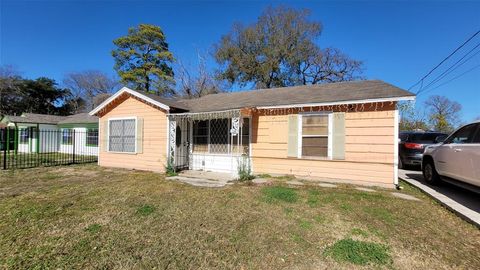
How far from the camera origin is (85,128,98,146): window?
16.5 meters

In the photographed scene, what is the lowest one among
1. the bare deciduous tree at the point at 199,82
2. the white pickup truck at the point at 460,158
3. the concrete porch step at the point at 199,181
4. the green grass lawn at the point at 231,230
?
the green grass lawn at the point at 231,230

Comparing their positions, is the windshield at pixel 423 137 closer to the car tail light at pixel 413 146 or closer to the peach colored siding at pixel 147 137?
the car tail light at pixel 413 146

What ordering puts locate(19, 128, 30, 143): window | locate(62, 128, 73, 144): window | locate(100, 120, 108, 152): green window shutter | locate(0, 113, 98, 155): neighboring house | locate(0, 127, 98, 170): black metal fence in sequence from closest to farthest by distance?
locate(100, 120, 108, 152): green window shutter → locate(0, 127, 98, 170): black metal fence → locate(0, 113, 98, 155): neighboring house → locate(62, 128, 73, 144): window → locate(19, 128, 30, 143): window

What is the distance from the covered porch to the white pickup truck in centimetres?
552

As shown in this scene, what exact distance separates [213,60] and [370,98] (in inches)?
807

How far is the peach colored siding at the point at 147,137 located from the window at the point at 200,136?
→ 1.18m

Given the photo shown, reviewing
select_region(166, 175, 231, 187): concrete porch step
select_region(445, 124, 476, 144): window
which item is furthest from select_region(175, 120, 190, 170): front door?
select_region(445, 124, 476, 144): window

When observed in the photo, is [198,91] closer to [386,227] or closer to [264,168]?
[264,168]

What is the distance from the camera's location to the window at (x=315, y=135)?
7.80 meters

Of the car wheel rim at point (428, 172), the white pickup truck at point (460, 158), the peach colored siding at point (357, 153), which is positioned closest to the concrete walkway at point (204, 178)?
the peach colored siding at point (357, 153)

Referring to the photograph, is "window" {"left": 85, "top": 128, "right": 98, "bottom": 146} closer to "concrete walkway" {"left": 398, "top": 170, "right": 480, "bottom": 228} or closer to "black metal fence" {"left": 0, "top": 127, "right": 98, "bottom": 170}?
"black metal fence" {"left": 0, "top": 127, "right": 98, "bottom": 170}

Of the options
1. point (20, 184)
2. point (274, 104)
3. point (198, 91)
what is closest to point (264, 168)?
point (274, 104)

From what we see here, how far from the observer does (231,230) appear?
4074mm

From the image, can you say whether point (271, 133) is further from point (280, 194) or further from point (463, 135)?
point (463, 135)
